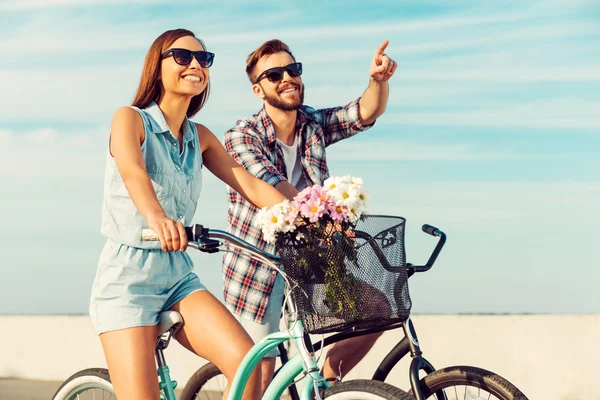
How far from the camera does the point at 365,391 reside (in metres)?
2.56

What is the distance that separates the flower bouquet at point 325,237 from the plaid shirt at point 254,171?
1259 millimetres

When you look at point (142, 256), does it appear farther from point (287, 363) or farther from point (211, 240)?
point (287, 363)

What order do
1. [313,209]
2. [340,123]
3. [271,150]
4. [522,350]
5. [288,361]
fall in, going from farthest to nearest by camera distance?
[522,350]
[340,123]
[271,150]
[288,361]
[313,209]

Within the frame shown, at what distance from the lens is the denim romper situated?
9.57ft

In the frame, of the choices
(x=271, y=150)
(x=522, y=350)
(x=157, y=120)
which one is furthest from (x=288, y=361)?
(x=522, y=350)

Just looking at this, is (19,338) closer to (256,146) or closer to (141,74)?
(256,146)

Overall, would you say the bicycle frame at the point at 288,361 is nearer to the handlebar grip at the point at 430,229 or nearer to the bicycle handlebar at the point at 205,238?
the bicycle handlebar at the point at 205,238

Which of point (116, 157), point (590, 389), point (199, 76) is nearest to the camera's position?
point (116, 157)

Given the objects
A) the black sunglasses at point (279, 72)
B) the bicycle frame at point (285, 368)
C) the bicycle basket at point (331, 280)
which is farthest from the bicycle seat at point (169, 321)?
the black sunglasses at point (279, 72)

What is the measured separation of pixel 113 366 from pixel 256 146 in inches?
59.4

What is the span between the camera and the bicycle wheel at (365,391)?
2.52 meters

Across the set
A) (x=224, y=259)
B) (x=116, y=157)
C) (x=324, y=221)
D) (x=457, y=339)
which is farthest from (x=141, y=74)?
(x=457, y=339)

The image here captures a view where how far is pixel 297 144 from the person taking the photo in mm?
4203

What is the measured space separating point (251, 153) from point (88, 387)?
4.50ft
